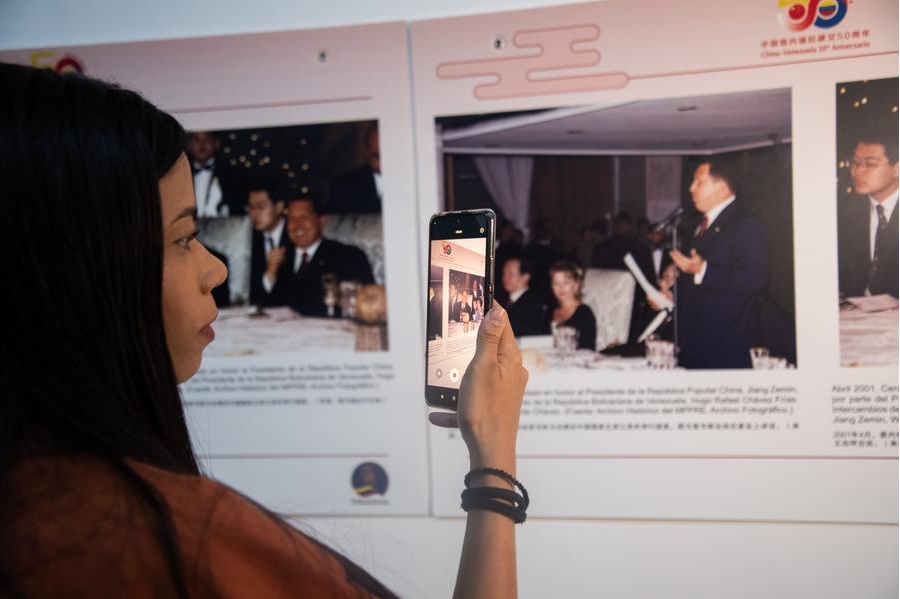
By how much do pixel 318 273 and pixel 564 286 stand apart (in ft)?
2.49

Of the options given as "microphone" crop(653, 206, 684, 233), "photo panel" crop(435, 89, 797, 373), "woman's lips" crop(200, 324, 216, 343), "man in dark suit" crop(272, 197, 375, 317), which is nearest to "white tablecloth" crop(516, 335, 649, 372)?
"photo panel" crop(435, 89, 797, 373)

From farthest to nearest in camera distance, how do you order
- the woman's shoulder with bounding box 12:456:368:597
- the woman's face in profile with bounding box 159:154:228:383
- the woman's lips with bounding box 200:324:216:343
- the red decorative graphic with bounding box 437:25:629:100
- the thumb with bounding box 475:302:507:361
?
1. the red decorative graphic with bounding box 437:25:629:100
2. the thumb with bounding box 475:302:507:361
3. the woman's lips with bounding box 200:324:216:343
4. the woman's face in profile with bounding box 159:154:228:383
5. the woman's shoulder with bounding box 12:456:368:597

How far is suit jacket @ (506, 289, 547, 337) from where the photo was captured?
206cm

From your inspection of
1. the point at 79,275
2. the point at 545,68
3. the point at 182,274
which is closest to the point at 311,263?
the point at 545,68

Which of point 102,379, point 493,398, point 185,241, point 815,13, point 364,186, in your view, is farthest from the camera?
point 364,186

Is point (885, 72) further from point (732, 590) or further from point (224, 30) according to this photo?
point (224, 30)

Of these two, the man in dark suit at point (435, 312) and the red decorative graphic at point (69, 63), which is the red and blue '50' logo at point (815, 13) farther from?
the red decorative graphic at point (69, 63)

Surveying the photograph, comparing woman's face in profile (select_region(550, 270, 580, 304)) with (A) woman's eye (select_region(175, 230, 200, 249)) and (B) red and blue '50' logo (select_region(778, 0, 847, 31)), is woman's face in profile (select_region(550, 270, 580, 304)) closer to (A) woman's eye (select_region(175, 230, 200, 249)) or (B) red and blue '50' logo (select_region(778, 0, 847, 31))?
(B) red and blue '50' logo (select_region(778, 0, 847, 31))

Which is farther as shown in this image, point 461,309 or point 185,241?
point 461,309

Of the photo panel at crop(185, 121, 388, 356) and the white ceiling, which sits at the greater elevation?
the white ceiling

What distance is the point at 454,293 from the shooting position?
128cm

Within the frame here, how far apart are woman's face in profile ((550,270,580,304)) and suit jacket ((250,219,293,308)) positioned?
0.84 m

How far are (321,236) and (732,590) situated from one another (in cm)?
163

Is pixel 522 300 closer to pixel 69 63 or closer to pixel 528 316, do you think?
pixel 528 316
